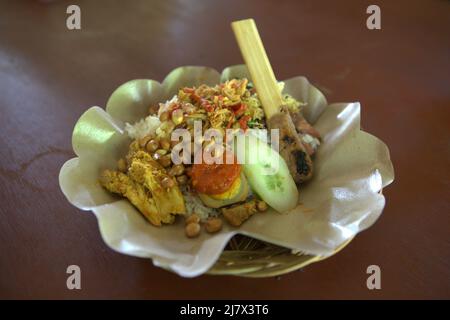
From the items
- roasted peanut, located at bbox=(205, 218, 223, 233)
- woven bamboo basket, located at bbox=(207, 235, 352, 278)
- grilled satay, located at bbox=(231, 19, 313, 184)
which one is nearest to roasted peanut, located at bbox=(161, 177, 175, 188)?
roasted peanut, located at bbox=(205, 218, 223, 233)

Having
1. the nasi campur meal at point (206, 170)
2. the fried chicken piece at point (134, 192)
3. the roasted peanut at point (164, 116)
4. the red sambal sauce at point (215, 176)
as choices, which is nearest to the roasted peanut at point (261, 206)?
the nasi campur meal at point (206, 170)

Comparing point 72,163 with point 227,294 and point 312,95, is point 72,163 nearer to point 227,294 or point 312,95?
point 227,294


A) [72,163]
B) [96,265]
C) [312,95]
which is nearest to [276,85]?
[312,95]

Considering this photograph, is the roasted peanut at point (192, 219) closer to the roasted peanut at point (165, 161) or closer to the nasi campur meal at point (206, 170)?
the nasi campur meal at point (206, 170)

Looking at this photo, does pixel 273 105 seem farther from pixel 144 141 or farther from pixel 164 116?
pixel 144 141

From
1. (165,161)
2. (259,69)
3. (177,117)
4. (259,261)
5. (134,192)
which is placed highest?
(259,69)

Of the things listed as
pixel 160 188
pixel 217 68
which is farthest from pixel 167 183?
pixel 217 68

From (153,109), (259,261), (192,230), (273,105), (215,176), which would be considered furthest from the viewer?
(153,109)

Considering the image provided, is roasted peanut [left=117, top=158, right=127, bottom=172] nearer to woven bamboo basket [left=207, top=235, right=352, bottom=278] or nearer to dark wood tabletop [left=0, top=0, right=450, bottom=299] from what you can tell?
dark wood tabletop [left=0, top=0, right=450, bottom=299]
